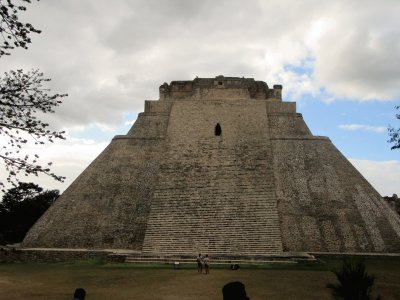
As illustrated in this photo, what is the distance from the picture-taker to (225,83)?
27.4m

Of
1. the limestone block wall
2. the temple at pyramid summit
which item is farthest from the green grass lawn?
the limestone block wall

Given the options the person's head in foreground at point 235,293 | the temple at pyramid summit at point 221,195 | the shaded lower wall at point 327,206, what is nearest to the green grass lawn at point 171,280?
the shaded lower wall at point 327,206

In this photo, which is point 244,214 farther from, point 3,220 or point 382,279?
point 3,220

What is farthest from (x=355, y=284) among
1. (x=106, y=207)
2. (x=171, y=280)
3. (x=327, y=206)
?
(x=106, y=207)

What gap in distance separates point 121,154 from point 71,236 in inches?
212

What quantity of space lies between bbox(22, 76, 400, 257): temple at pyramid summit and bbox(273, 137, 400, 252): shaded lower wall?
5 centimetres

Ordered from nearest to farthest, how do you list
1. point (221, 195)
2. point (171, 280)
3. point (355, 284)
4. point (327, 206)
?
point (355, 284)
point (171, 280)
point (327, 206)
point (221, 195)

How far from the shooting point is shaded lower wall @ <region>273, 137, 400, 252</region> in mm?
16938

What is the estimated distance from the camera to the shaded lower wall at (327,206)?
55.6 ft

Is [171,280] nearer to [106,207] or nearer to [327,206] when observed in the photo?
[106,207]

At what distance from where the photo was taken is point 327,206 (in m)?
18.4

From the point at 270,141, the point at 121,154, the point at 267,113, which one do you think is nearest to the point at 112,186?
the point at 121,154

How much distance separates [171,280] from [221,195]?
7.19 metres

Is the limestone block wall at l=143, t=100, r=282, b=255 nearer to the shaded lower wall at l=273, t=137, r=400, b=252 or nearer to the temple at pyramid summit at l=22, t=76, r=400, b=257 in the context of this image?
the temple at pyramid summit at l=22, t=76, r=400, b=257
